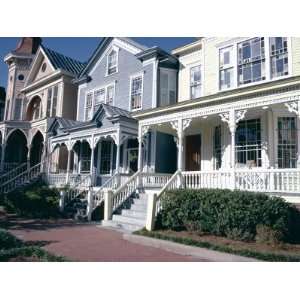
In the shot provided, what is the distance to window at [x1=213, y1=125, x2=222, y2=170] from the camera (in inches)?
491

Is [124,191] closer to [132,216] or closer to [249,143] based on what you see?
[132,216]

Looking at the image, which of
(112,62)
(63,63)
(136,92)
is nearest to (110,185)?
(136,92)

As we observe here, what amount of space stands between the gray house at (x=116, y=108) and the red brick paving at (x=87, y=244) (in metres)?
4.32

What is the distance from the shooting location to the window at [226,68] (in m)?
12.2

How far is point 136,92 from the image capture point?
51.8ft

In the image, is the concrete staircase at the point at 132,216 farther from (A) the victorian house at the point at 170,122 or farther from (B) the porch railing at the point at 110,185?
(B) the porch railing at the point at 110,185

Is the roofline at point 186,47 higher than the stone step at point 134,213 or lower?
higher

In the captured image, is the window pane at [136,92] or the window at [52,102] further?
the window at [52,102]

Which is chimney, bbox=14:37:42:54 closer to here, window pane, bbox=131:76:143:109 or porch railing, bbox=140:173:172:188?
window pane, bbox=131:76:143:109

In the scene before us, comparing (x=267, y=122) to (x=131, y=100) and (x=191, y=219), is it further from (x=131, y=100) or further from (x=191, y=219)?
(x=131, y=100)

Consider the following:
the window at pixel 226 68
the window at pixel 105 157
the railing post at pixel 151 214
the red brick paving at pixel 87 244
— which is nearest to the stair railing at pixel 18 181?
the window at pixel 105 157
